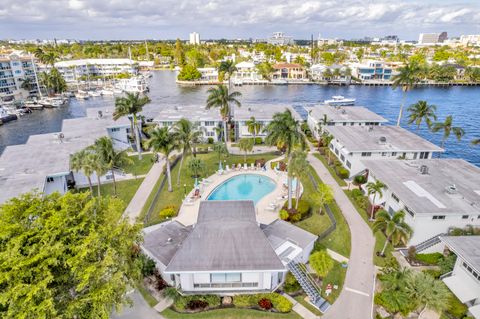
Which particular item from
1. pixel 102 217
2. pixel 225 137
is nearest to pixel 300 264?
pixel 102 217

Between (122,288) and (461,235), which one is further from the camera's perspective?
(461,235)

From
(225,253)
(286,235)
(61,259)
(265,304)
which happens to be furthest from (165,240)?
(286,235)

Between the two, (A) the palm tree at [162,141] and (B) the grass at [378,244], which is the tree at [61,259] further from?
(B) the grass at [378,244]

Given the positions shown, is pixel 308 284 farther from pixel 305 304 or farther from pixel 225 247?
pixel 225 247

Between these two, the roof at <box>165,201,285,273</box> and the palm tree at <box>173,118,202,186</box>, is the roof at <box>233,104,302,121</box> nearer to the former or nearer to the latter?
the palm tree at <box>173,118,202,186</box>

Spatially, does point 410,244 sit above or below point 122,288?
below

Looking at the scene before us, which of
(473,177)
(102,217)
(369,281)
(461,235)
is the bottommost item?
(369,281)

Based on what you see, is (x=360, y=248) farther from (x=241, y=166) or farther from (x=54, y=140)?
(x=54, y=140)
